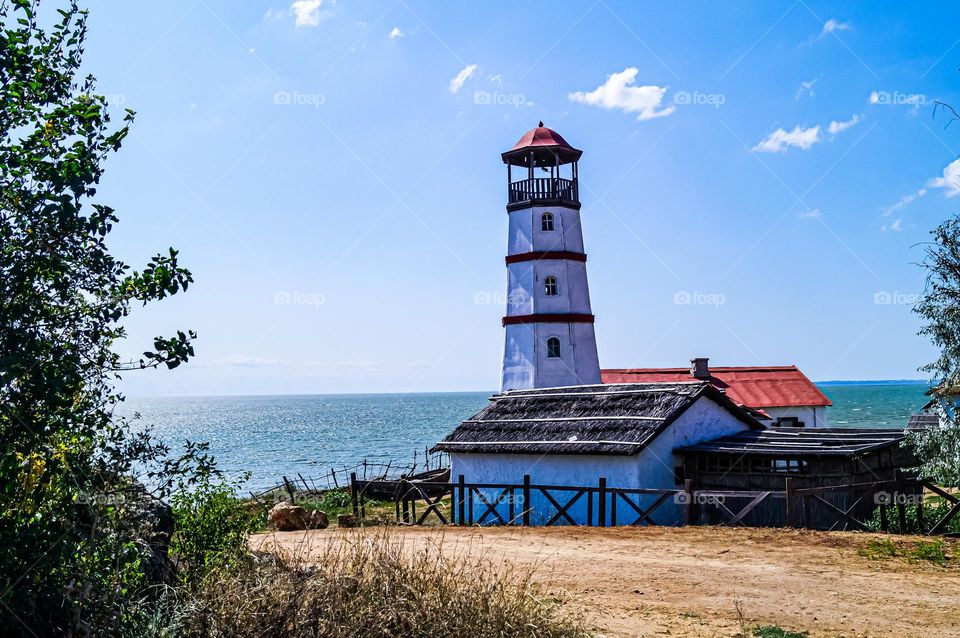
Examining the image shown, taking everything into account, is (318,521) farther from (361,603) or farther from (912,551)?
(361,603)

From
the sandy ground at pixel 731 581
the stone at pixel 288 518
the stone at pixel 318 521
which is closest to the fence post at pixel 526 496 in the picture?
the sandy ground at pixel 731 581

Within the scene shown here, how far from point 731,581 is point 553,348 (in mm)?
20469

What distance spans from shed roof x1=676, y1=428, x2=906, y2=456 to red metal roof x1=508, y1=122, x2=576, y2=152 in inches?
588

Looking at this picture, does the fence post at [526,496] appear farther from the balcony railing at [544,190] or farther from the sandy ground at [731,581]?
the balcony railing at [544,190]

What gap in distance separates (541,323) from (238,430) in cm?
11406

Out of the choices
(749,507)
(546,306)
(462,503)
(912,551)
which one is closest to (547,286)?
(546,306)

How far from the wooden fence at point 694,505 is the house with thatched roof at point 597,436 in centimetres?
28

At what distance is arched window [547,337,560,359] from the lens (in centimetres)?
3331

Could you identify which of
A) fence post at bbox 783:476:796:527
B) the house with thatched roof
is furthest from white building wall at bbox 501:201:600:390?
fence post at bbox 783:476:796:527

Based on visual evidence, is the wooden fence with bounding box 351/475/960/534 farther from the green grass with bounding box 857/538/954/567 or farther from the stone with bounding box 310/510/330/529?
the stone with bounding box 310/510/330/529

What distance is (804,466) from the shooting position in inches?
891

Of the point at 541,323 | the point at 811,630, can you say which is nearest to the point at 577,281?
the point at 541,323

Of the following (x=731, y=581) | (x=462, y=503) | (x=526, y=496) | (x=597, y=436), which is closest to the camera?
(x=731, y=581)

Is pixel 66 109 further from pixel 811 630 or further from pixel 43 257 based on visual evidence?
pixel 811 630
